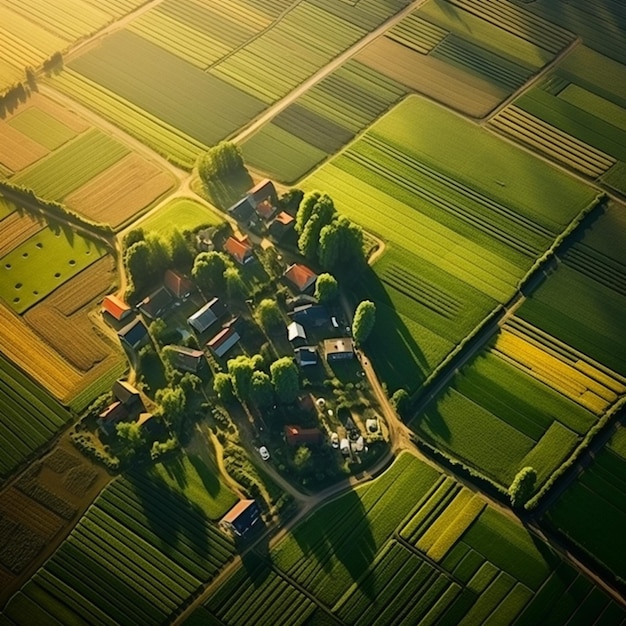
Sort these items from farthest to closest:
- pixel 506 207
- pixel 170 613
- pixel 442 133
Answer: pixel 442 133 → pixel 506 207 → pixel 170 613

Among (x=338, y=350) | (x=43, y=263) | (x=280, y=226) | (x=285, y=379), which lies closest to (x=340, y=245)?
(x=280, y=226)

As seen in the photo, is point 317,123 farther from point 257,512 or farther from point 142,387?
point 257,512

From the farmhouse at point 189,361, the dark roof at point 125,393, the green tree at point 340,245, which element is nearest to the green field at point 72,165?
the farmhouse at point 189,361

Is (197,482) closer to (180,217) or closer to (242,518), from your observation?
(242,518)

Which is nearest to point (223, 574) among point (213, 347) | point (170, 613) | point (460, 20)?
point (170, 613)

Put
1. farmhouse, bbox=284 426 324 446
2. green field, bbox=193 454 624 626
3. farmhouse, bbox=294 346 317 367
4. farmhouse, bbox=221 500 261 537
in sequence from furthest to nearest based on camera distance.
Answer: farmhouse, bbox=294 346 317 367
farmhouse, bbox=284 426 324 446
farmhouse, bbox=221 500 261 537
green field, bbox=193 454 624 626

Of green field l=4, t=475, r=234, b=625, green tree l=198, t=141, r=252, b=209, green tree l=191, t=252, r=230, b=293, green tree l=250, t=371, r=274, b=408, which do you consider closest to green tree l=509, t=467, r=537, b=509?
green tree l=250, t=371, r=274, b=408

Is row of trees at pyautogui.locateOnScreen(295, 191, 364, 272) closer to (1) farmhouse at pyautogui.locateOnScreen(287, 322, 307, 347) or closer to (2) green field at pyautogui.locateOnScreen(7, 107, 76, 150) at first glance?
(1) farmhouse at pyautogui.locateOnScreen(287, 322, 307, 347)
